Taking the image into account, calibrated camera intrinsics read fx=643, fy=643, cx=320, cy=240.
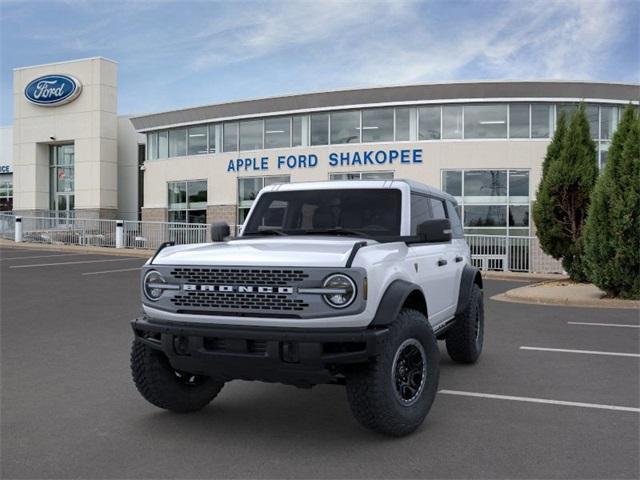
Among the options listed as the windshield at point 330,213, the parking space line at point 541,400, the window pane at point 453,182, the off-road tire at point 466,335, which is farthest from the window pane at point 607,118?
the windshield at point 330,213

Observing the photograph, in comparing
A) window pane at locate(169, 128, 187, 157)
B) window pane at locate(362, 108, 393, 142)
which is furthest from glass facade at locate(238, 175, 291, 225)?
window pane at locate(362, 108, 393, 142)

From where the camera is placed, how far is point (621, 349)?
777 cm

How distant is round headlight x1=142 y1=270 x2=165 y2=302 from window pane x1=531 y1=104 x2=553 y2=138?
73.3ft

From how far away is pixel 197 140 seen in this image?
101ft

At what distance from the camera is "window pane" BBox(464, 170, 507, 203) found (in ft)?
80.7

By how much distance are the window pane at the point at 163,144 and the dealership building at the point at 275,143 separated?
0.07 meters

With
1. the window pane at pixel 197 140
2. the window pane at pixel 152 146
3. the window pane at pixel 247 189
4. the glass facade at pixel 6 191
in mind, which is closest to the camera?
the window pane at pixel 247 189

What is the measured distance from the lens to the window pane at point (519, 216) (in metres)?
24.4

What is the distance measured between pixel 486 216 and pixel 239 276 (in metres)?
21.7

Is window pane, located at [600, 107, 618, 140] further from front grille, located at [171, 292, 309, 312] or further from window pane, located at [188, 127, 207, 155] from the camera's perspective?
front grille, located at [171, 292, 309, 312]

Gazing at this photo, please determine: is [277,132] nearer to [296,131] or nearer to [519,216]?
[296,131]

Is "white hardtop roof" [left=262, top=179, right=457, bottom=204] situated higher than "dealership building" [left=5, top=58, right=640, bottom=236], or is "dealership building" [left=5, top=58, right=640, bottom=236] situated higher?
"dealership building" [left=5, top=58, right=640, bottom=236]

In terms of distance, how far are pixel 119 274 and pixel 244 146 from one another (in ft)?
43.9

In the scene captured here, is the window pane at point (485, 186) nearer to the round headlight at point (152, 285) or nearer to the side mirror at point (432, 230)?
the side mirror at point (432, 230)
